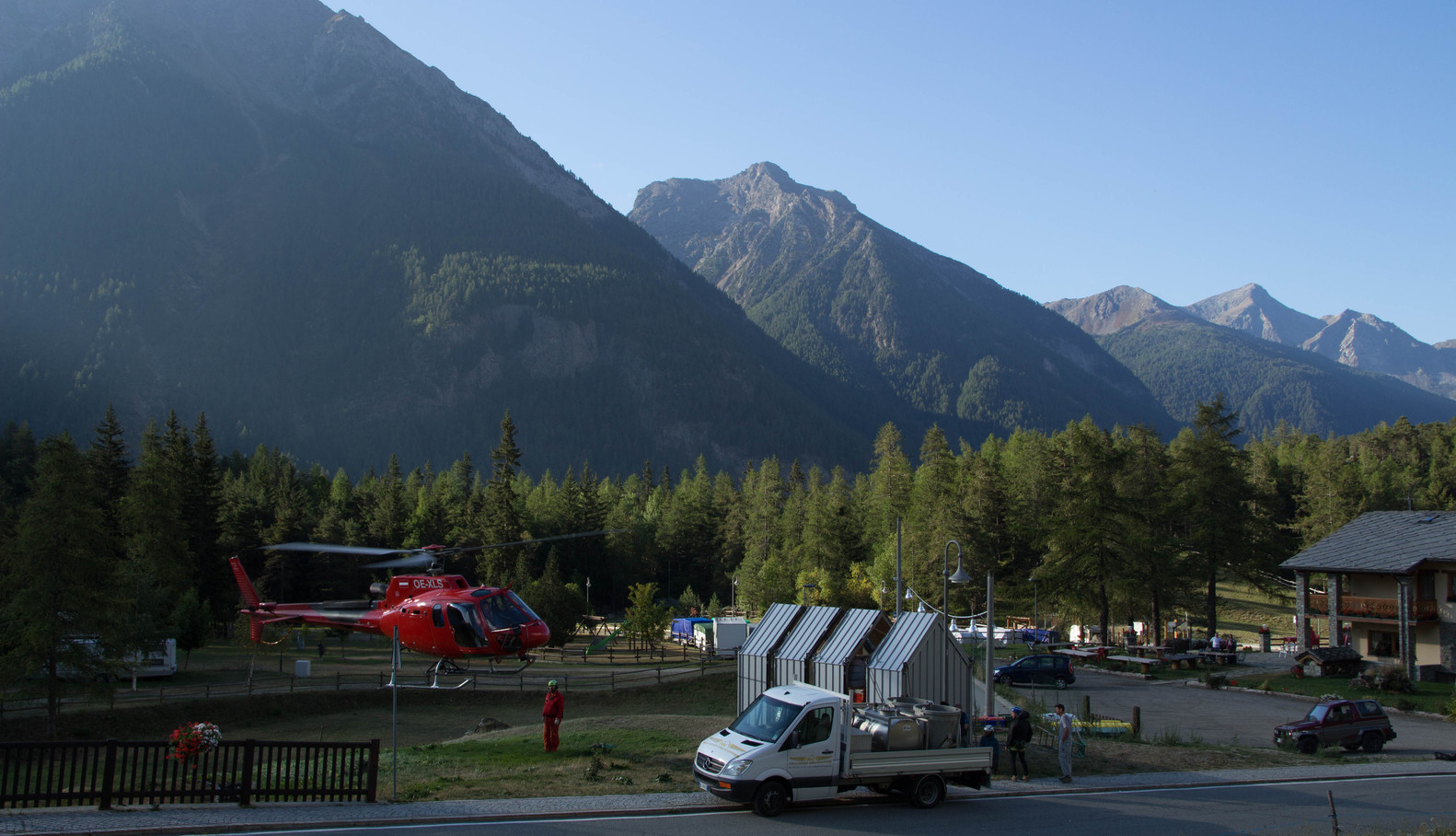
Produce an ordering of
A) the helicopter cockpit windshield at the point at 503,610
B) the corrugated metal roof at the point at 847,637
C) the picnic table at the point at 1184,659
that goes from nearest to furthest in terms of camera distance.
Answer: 1. the corrugated metal roof at the point at 847,637
2. the helicopter cockpit windshield at the point at 503,610
3. the picnic table at the point at 1184,659

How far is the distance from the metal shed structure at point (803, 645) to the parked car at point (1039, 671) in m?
17.1

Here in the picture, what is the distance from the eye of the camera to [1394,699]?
3200cm

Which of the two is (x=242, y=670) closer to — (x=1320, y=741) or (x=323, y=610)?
(x=323, y=610)

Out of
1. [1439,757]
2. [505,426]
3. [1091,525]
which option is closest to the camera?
[1439,757]

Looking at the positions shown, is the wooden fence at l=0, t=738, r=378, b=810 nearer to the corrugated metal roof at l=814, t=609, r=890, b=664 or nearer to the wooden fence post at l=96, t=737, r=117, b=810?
the wooden fence post at l=96, t=737, r=117, b=810

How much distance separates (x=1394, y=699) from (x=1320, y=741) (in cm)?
1256

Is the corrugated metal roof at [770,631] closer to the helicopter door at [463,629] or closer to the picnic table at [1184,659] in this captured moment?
the helicopter door at [463,629]

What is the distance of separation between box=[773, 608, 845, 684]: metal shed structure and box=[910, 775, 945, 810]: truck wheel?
5587 millimetres

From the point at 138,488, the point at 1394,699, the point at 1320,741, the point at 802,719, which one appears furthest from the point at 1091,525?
Result: the point at 138,488

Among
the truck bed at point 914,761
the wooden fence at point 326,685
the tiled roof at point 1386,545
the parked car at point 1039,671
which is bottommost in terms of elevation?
the wooden fence at point 326,685

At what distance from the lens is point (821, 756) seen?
15.0 meters

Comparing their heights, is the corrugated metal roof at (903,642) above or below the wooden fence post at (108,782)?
above

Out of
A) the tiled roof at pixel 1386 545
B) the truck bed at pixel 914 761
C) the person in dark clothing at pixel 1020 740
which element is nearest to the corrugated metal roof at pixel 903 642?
the person in dark clothing at pixel 1020 740

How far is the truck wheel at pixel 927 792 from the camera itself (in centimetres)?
1555
